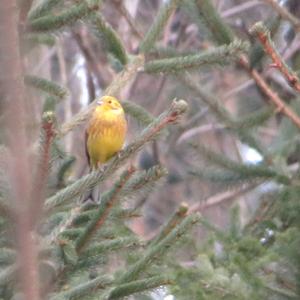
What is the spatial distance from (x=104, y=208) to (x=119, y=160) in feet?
0.50

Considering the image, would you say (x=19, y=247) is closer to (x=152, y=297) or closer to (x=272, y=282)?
(x=272, y=282)

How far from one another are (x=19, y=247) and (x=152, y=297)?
2.61 metres

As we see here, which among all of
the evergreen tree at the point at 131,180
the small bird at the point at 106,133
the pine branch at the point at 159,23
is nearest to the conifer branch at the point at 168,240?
the evergreen tree at the point at 131,180

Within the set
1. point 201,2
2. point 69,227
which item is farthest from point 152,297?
point 201,2

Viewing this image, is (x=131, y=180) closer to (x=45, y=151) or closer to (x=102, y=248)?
(x=102, y=248)

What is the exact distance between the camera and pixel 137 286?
7.47 feet

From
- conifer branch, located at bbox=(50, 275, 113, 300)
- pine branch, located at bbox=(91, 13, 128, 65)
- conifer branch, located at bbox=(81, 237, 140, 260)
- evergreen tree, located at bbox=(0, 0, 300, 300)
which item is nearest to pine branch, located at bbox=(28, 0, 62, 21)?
evergreen tree, located at bbox=(0, 0, 300, 300)

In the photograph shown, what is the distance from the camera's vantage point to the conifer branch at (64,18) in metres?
2.94

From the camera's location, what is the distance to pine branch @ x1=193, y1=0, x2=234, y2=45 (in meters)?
3.62

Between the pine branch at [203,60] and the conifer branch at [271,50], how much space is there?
284mm

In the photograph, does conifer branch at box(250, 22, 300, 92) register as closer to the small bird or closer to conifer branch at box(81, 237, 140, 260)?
conifer branch at box(81, 237, 140, 260)

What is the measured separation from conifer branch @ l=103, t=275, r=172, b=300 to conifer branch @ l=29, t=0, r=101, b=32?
3.50 feet

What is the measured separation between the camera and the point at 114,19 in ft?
28.6

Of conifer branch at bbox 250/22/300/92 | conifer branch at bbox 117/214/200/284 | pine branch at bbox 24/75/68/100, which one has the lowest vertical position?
conifer branch at bbox 117/214/200/284
